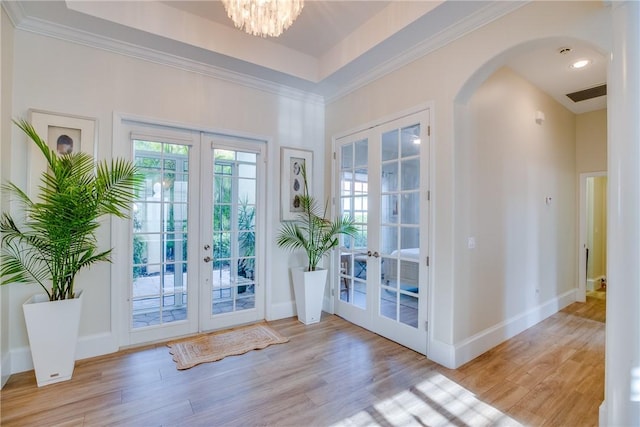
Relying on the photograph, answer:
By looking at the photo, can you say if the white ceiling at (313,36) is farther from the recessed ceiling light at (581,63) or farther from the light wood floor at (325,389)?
the light wood floor at (325,389)

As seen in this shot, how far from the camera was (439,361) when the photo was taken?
2758 millimetres

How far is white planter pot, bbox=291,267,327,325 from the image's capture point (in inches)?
146

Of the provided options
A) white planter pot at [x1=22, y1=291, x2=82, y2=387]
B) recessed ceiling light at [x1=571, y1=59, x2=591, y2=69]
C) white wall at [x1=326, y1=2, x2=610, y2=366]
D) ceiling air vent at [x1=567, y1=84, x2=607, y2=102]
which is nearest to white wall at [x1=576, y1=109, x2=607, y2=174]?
ceiling air vent at [x1=567, y1=84, x2=607, y2=102]

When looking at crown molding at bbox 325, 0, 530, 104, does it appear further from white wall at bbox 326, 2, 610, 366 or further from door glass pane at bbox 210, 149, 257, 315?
door glass pane at bbox 210, 149, 257, 315

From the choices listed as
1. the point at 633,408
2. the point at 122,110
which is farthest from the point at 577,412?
the point at 122,110

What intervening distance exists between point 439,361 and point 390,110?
2.60 meters

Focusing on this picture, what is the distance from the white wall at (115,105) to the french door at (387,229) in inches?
33.1

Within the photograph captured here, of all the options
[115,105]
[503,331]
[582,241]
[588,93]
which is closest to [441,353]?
[503,331]

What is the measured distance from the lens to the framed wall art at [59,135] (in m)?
2.59

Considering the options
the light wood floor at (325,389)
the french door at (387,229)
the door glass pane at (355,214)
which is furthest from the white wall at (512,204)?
the door glass pane at (355,214)

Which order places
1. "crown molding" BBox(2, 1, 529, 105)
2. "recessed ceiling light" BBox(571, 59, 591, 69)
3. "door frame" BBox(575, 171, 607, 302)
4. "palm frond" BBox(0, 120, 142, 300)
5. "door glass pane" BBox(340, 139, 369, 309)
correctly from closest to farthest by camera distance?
"palm frond" BBox(0, 120, 142, 300) < "crown molding" BBox(2, 1, 529, 105) < "recessed ceiling light" BBox(571, 59, 591, 69) < "door glass pane" BBox(340, 139, 369, 309) < "door frame" BBox(575, 171, 607, 302)

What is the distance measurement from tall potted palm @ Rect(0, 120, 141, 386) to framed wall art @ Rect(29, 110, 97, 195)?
10cm

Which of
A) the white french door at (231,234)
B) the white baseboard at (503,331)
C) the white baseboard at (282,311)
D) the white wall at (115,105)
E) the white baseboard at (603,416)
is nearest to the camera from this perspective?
the white baseboard at (603,416)

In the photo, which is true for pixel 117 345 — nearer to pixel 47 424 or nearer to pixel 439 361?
pixel 47 424
